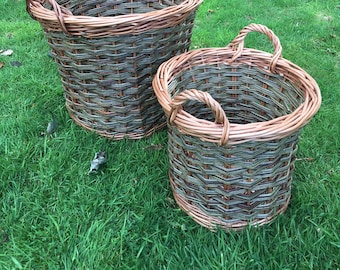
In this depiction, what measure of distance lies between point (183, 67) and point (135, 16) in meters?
0.26

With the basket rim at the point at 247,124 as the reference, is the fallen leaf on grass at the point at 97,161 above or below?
below

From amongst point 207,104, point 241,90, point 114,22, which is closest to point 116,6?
point 114,22

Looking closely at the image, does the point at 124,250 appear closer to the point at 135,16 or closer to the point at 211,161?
the point at 211,161

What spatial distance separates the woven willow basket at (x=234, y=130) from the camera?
4.21 feet

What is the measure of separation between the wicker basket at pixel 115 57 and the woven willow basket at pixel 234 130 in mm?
151

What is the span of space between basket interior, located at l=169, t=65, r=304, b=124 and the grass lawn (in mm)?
261

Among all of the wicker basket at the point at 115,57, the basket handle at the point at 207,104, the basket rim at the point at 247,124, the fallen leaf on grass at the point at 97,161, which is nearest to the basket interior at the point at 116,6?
the wicker basket at the point at 115,57

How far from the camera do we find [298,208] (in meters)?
1.59

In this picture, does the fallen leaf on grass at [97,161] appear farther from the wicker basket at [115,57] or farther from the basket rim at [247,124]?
the basket rim at [247,124]

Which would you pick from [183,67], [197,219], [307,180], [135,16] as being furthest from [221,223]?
[135,16]

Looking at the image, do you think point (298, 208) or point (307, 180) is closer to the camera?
point (298, 208)

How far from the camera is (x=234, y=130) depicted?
4.12ft

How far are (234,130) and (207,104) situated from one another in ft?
0.35

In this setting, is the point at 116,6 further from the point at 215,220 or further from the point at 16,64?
the point at 215,220
